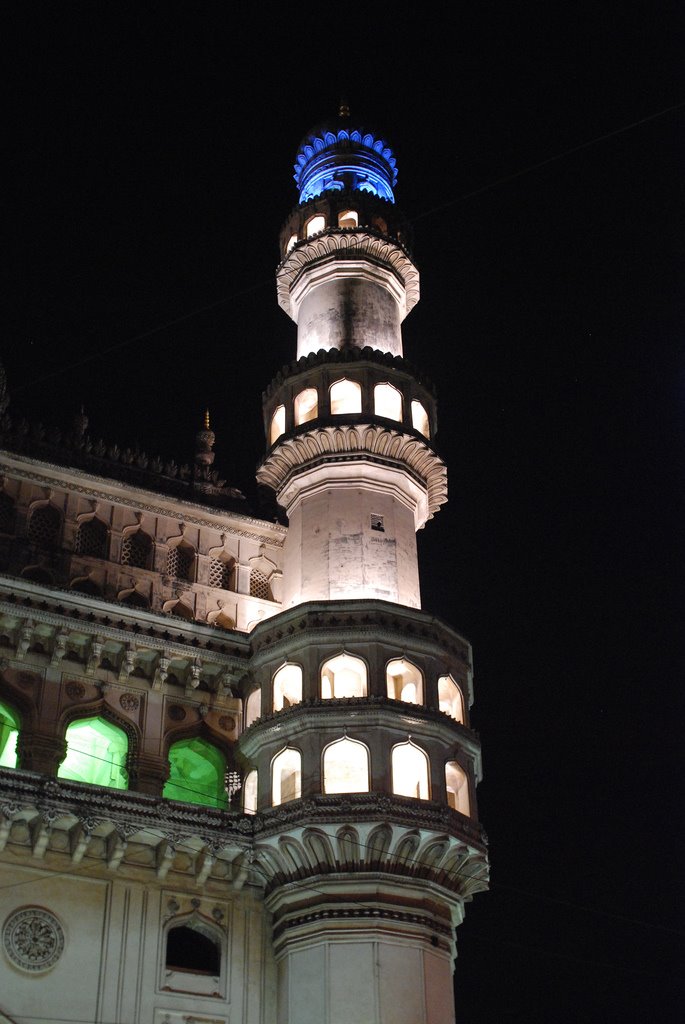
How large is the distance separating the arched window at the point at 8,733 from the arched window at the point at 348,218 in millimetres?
17220

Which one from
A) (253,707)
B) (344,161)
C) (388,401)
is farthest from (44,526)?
(344,161)

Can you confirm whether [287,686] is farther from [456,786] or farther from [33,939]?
[33,939]

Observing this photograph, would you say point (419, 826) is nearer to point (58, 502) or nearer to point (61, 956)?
point (61, 956)

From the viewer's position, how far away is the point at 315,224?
38219mm

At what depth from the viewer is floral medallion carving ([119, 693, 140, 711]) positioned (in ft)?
97.9

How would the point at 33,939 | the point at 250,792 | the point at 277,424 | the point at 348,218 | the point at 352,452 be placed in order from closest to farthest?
1. the point at 33,939
2. the point at 250,792
3. the point at 352,452
4. the point at 277,424
5. the point at 348,218

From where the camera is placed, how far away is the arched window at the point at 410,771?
28.0 m

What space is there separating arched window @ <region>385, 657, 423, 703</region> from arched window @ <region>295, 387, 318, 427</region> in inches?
305

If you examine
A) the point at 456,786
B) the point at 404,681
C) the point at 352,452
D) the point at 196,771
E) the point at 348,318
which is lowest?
the point at 456,786

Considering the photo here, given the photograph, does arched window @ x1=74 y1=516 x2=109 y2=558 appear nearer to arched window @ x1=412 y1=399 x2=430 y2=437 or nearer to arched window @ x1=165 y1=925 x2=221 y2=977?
arched window @ x1=412 y1=399 x2=430 y2=437

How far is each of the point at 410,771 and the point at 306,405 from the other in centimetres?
1074

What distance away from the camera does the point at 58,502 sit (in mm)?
32219

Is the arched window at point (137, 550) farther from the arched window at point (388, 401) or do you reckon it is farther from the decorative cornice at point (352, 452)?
Result: the arched window at point (388, 401)

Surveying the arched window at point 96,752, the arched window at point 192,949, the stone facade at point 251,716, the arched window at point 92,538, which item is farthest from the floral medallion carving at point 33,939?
the arched window at point 92,538
